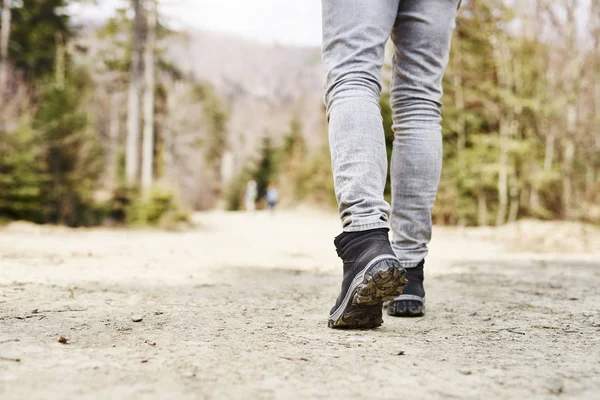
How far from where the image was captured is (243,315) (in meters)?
1.61

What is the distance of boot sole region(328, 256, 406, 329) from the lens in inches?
50.9

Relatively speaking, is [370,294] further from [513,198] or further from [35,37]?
[35,37]

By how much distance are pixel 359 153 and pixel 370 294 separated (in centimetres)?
41

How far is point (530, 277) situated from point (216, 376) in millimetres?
2418

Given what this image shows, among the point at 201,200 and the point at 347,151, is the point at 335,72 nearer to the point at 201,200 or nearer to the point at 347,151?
the point at 347,151

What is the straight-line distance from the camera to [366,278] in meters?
1.30

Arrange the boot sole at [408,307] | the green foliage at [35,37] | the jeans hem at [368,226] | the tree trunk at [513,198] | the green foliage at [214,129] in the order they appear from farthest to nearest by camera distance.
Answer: the green foliage at [214,129]
the green foliage at [35,37]
the tree trunk at [513,198]
the boot sole at [408,307]
the jeans hem at [368,226]

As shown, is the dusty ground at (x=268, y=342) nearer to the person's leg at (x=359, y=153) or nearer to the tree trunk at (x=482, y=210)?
the person's leg at (x=359, y=153)

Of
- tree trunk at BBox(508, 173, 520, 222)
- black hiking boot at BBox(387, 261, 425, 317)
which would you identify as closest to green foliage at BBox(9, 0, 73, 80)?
tree trunk at BBox(508, 173, 520, 222)

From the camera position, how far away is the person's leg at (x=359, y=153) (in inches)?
52.8

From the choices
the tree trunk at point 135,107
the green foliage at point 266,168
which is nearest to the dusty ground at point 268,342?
the tree trunk at point 135,107

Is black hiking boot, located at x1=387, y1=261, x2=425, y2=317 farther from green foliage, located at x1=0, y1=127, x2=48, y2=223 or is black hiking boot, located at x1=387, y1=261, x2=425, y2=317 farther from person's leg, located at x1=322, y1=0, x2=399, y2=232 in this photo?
green foliage, located at x1=0, y1=127, x2=48, y2=223

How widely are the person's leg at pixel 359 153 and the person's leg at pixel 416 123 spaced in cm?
16

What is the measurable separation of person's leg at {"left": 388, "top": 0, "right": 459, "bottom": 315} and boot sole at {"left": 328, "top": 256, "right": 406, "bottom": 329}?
317mm
